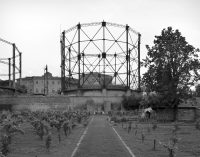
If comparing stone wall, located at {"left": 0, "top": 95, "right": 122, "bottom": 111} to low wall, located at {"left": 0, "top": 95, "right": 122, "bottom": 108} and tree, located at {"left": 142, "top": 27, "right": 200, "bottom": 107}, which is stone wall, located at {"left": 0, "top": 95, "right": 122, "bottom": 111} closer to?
low wall, located at {"left": 0, "top": 95, "right": 122, "bottom": 108}

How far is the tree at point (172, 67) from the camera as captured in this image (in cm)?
5199

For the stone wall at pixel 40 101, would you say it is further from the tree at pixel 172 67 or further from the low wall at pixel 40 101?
the tree at pixel 172 67

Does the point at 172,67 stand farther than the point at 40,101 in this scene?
No

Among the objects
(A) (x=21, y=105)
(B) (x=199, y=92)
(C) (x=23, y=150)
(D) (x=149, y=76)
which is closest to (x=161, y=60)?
(D) (x=149, y=76)

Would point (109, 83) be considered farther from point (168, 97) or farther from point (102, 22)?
point (168, 97)

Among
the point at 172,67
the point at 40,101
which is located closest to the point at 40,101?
the point at 40,101

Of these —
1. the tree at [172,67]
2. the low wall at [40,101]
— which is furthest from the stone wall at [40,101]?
the tree at [172,67]

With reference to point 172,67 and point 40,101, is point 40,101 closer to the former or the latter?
point 40,101

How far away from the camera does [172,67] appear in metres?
52.8

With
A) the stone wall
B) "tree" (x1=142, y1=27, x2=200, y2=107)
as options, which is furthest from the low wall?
"tree" (x1=142, y1=27, x2=200, y2=107)

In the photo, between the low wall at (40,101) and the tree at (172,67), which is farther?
the low wall at (40,101)

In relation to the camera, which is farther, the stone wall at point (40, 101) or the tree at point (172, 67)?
the stone wall at point (40, 101)

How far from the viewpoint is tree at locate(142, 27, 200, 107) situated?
52.0 m

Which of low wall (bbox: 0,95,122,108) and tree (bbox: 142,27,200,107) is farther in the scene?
low wall (bbox: 0,95,122,108)
